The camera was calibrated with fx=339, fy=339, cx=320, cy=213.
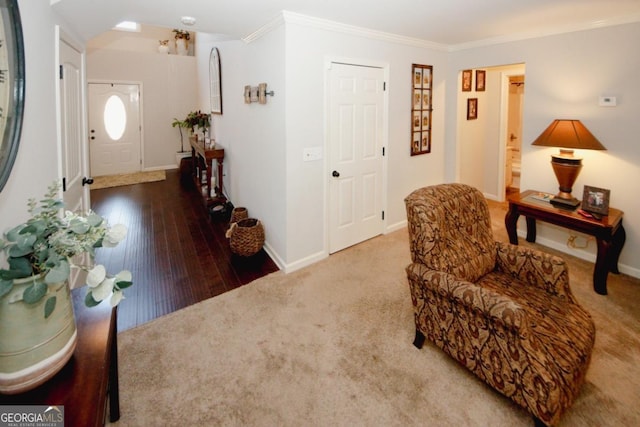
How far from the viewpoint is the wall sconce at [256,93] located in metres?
3.34

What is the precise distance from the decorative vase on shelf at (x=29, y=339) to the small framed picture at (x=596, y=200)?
3814mm

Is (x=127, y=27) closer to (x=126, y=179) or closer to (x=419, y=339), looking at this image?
(x=126, y=179)

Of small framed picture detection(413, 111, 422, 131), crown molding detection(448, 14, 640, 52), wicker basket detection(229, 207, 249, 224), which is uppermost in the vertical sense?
crown molding detection(448, 14, 640, 52)

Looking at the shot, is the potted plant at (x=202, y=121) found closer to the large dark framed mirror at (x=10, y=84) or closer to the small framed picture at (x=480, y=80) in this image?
the small framed picture at (x=480, y=80)

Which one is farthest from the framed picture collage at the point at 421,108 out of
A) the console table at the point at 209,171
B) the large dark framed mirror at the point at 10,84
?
the large dark framed mirror at the point at 10,84

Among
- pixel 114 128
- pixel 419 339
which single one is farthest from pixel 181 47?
pixel 419 339

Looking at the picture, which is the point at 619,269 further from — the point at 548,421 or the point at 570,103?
the point at 548,421

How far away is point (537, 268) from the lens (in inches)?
83.6

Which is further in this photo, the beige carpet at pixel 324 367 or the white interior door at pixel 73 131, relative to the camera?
the white interior door at pixel 73 131

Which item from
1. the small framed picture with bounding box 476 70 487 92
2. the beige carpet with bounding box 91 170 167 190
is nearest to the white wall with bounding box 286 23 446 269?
the small framed picture with bounding box 476 70 487 92

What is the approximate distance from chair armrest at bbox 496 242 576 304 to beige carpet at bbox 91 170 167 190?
7000mm

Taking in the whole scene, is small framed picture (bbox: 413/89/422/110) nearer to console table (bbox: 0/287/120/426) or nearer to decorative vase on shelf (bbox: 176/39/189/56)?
console table (bbox: 0/287/120/426)

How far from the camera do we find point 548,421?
1550 millimetres

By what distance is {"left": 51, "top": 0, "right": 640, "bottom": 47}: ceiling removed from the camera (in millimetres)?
2586
